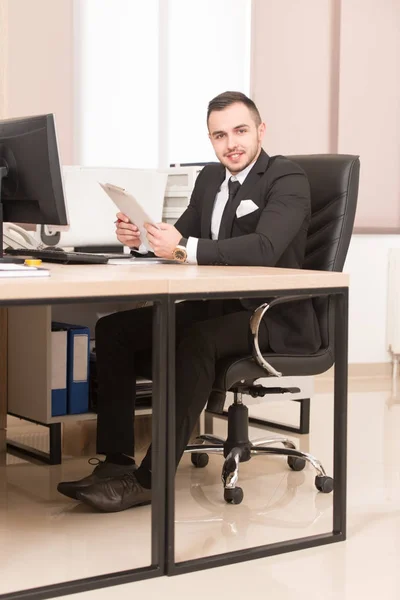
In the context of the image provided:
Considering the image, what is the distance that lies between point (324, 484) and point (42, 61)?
102 inches

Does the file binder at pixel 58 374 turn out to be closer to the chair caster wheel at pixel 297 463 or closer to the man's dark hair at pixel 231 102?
the chair caster wheel at pixel 297 463

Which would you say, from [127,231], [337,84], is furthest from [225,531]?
[337,84]

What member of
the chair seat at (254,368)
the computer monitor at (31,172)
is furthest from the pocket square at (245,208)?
the computer monitor at (31,172)

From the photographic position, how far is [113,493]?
282cm

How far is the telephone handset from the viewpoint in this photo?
3.54 metres

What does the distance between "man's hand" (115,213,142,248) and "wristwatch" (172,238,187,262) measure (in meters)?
0.21

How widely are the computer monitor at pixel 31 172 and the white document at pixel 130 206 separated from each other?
19cm

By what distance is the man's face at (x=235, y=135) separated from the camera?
301 centimetres

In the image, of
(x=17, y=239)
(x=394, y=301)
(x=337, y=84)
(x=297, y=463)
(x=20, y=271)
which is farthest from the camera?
(x=394, y=301)

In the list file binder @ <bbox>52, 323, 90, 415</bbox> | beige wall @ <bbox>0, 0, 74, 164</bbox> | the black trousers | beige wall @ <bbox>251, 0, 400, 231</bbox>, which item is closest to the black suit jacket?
the black trousers

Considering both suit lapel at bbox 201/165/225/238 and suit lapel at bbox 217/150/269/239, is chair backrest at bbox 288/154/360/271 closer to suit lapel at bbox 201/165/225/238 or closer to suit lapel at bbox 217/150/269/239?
suit lapel at bbox 217/150/269/239

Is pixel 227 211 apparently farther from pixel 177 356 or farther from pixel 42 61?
pixel 42 61

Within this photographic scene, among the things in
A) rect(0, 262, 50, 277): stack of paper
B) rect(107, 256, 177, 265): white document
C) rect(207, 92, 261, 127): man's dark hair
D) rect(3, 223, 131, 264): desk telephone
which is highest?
rect(207, 92, 261, 127): man's dark hair

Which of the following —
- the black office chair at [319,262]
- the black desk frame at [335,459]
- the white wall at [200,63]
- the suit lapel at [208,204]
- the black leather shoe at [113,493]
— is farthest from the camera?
the white wall at [200,63]
